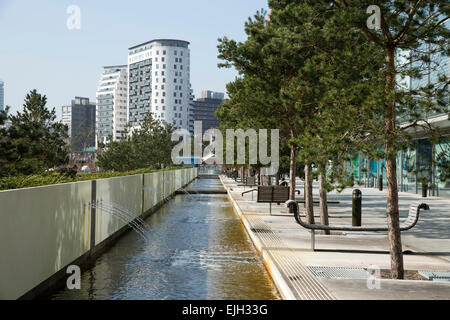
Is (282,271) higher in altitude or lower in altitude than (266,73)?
lower

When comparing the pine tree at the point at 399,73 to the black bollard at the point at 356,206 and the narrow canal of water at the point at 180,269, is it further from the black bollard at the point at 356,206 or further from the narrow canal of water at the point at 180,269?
the black bollard at the point at 356,206

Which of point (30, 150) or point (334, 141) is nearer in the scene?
point (334, 141)

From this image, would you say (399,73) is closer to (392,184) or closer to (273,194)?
(392,184)

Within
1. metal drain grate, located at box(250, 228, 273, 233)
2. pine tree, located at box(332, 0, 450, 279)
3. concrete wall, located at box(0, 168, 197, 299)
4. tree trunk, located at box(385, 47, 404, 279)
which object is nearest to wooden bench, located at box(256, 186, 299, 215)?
metal drain grate, located at box(250, 228, 273, 233)

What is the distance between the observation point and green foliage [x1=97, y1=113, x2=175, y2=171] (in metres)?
60.9

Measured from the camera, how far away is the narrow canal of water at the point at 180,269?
7839 millimetres

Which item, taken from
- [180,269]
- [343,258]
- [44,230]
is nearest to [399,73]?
[343,258]

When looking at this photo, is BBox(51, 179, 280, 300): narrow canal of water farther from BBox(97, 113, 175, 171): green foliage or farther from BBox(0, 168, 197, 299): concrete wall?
BBox(97, 113, 175, 171): green foliage

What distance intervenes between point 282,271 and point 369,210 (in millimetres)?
13750

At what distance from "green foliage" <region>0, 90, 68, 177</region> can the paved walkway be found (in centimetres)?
886

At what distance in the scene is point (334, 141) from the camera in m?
8.19

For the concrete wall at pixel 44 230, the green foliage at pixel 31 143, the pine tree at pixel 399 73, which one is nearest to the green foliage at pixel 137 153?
the green foliage at pixel 31 143

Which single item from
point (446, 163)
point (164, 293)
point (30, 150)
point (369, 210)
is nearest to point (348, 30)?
point (446, 163)
